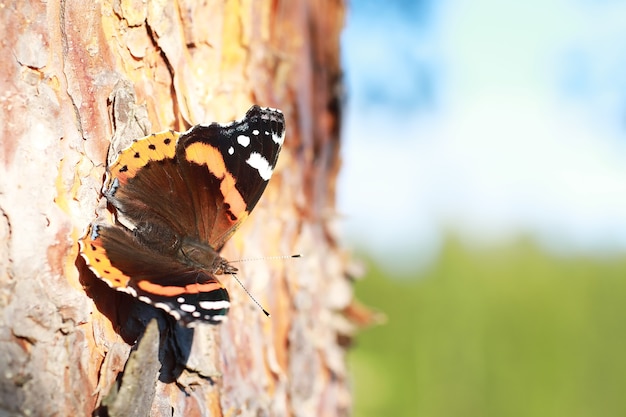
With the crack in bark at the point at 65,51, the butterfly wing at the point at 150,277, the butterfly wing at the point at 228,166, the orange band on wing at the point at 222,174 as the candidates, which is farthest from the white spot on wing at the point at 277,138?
the crack in bark at the point at 65,51

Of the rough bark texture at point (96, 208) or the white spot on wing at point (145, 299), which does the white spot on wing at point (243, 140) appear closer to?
the rough bark texture at point (96, 208)

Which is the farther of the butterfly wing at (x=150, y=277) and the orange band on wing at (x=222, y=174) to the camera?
the orange band on wing at (x=222, y=174)

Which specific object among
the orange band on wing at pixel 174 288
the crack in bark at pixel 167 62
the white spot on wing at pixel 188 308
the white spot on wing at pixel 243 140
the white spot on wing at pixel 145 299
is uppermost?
the crack in bark at pixel 167 62

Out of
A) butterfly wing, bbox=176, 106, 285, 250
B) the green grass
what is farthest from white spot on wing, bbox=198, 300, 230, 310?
the green grass

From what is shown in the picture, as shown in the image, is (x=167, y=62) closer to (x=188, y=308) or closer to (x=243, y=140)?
(x=243, y=140)

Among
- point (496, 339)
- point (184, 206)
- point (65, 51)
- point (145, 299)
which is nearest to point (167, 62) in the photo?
point (65, 51)

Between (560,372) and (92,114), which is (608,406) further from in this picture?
(92,114)

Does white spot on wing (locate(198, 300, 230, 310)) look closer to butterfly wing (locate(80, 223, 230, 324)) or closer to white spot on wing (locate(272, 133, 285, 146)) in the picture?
butterfly wing (locate(80, 223, 230, 324))
